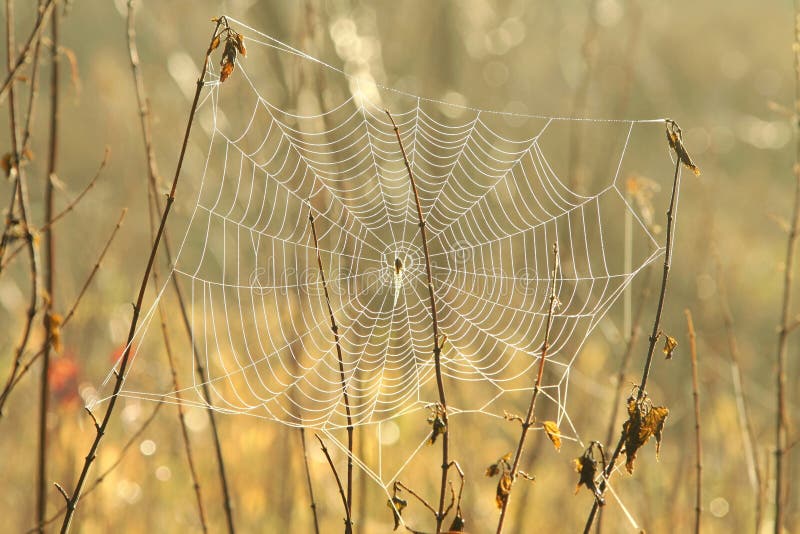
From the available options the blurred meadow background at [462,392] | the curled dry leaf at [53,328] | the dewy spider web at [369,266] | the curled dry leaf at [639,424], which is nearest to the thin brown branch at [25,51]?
the blurred meadow background at [462,392]

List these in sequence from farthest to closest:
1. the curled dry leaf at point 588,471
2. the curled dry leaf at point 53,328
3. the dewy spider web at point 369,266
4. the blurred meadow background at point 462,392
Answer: the dewy spider web at point 369,266 → the blurred meadow background at point 462,392 → the curled dry leaf at point 53,328 → the curled dry leaf at point 588,471

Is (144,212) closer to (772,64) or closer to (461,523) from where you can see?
(461,523)

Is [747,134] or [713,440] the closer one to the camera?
[713,440]

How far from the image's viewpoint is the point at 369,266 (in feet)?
15.6

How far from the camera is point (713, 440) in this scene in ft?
19.3

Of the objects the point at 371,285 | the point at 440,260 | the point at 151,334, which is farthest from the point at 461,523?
the point at 151,334

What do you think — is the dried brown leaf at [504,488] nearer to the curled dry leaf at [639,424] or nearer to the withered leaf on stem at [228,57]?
the curled dry leaf at [639,424]

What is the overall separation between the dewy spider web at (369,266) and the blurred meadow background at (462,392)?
21 cm

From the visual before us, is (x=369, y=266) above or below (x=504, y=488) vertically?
above

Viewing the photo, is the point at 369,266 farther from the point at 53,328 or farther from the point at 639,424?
the point at 639,424

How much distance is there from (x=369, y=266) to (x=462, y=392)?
962 millimetres

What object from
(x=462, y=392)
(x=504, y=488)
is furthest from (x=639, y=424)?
(x=462, y=392)

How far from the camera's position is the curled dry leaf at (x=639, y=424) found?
132 cm

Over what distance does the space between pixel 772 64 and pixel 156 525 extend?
1201 centimetres
